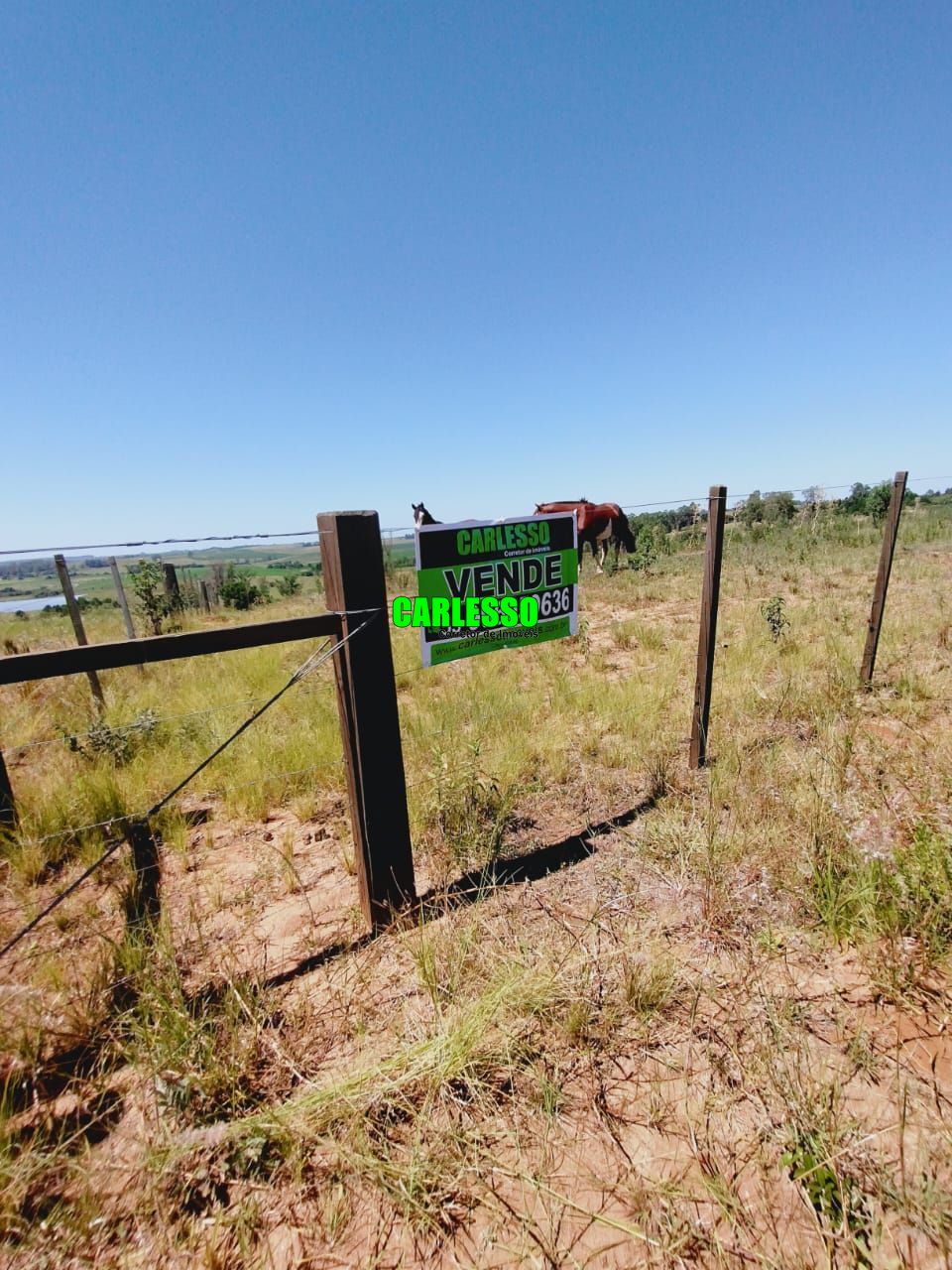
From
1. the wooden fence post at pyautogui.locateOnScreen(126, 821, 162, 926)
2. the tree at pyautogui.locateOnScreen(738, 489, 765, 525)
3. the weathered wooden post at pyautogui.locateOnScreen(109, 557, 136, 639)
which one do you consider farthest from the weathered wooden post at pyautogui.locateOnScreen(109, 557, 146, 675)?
the tree at pyautogui.locateOnScreen(738, 489, 765, 525)

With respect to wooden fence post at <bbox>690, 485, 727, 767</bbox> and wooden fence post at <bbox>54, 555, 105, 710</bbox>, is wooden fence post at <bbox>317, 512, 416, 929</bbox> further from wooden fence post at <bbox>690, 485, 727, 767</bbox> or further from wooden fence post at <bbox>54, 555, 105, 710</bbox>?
wooden fence post at <bbox>54, 555, 105, 710</bbox>

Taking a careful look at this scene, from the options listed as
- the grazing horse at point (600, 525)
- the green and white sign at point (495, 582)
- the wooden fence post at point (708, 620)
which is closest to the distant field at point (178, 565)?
the green and white sign at point (495, 582)

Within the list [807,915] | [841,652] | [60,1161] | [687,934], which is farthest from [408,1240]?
[841,652]

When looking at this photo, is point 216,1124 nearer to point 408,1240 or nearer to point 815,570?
point 408,1240

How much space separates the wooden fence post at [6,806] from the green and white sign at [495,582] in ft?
9.82

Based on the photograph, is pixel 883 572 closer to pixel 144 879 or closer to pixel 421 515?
pixel 421 515

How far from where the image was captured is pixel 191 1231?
1.36m

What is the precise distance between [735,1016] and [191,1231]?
1.86 metres

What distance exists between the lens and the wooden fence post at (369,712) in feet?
6.93

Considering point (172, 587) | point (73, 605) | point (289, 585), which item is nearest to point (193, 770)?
point (73, 605)

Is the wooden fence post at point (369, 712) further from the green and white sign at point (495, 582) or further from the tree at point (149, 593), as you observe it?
the tree at point (149, 593)

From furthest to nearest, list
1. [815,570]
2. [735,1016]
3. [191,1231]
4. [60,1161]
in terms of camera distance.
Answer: [815,570], [735,1016], [60,1161], [191,1231]

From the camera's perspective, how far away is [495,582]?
2.80 metres

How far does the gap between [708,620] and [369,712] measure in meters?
2.77
